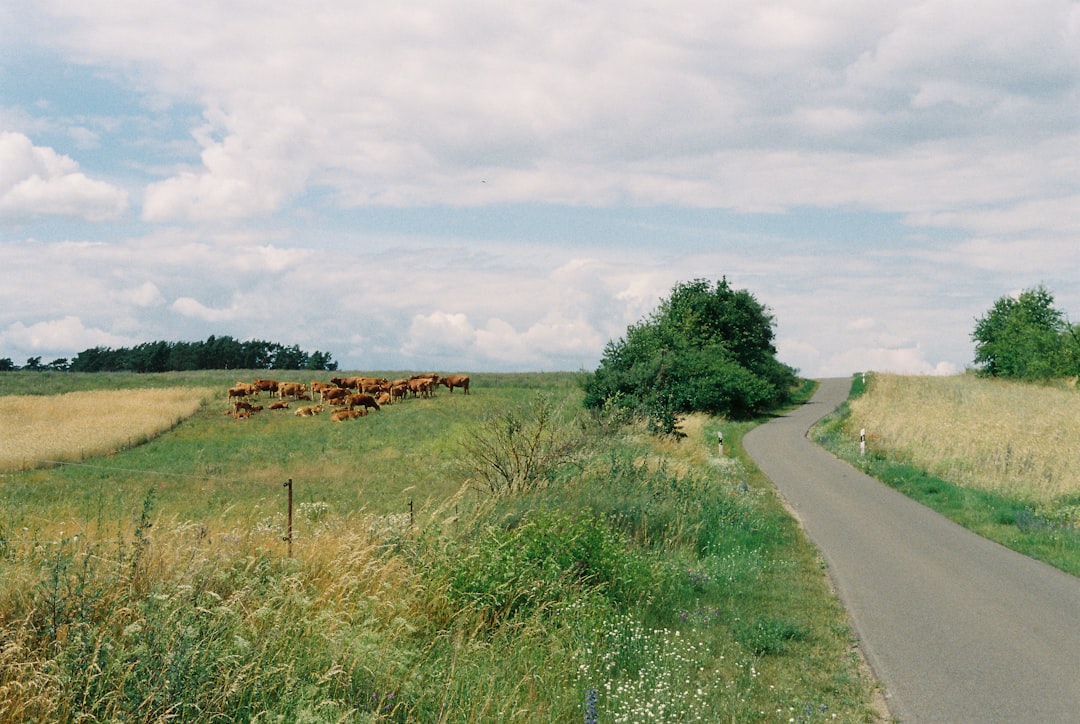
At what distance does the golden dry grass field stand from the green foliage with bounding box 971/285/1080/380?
70.7 metres

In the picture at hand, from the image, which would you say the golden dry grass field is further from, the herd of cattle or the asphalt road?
the asphalt road

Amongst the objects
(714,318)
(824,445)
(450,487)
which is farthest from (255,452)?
(714,318)

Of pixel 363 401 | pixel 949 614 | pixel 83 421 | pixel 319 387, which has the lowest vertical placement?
pixel 949 614

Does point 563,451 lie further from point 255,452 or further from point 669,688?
point 255,452

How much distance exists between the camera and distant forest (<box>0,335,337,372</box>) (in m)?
117

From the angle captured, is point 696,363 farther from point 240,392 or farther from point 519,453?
point 519,453

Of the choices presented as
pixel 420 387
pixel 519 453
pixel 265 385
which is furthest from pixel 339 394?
pixel 519 453

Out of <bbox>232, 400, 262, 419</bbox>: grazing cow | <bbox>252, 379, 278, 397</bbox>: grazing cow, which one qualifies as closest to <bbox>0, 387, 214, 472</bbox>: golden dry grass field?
<bbox>232, 400, 262, 419</bbox>: grazing cow

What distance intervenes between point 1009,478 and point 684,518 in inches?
487

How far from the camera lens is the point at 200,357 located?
11688 cm

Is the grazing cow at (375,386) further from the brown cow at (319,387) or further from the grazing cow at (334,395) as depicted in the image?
the brown cow at (319,387)

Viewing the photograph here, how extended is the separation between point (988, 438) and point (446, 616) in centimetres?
2394

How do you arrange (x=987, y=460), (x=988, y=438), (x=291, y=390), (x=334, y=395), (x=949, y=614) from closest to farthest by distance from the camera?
(x=949, y=614) < (x=987, y=460) < (x=988, y=438) < (x=334, y=395) < (x=291, y=390)

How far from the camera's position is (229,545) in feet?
26.5
